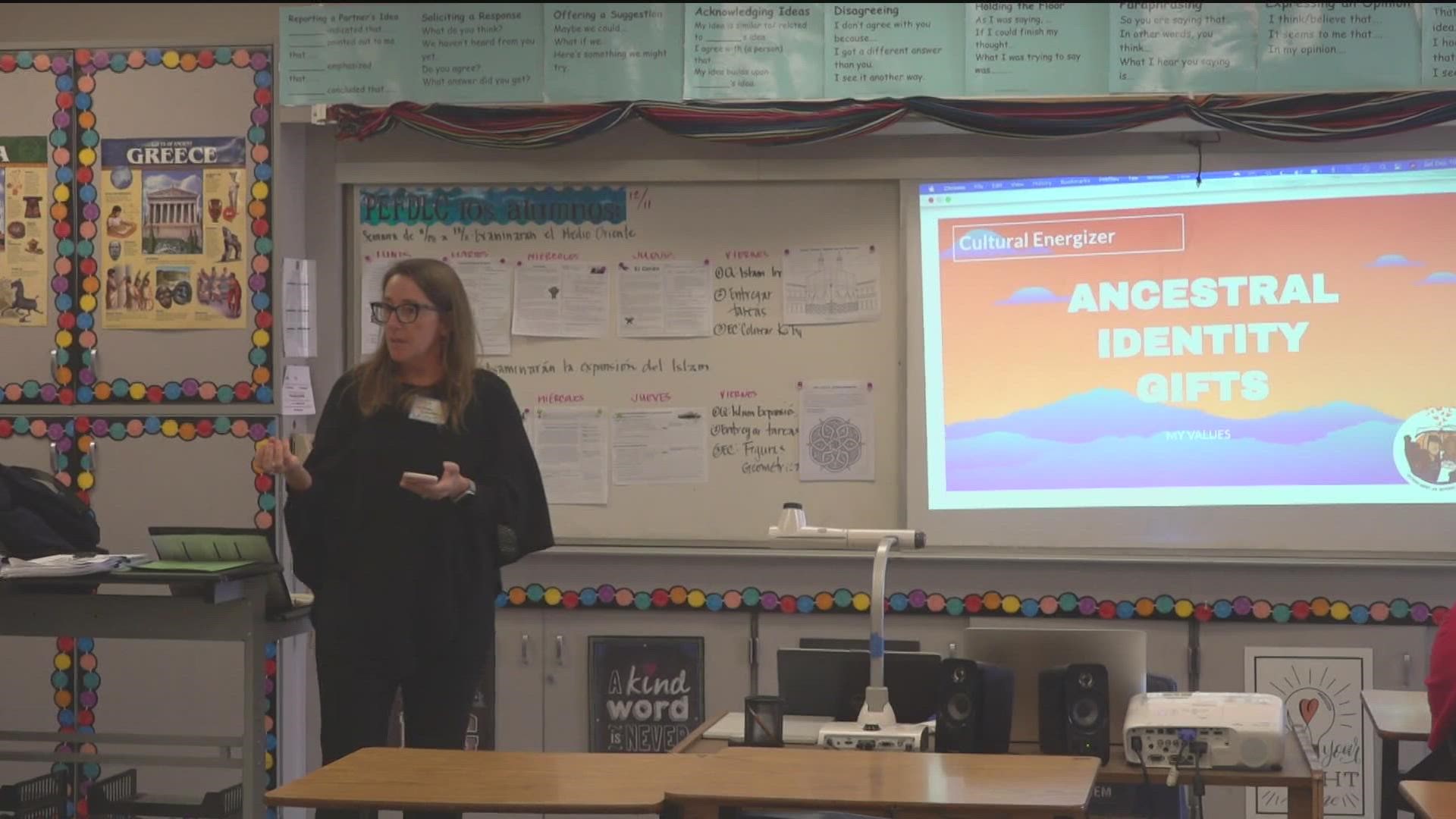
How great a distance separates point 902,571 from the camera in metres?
4.80

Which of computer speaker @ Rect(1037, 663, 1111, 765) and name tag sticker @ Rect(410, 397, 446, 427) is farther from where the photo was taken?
name tag sticker @ Rect(410, 397, 446, 427)

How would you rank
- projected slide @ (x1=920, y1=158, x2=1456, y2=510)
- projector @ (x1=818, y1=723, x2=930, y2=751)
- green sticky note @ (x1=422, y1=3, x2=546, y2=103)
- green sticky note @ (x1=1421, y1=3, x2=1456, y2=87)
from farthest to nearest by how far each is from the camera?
green sticky note @ (x1=422, y1=3, x2=546, y2=103) → projected slide @ (x1=920, y1=158, x2=1456, y2=510) → green sticky note @ (x1=1421, y1=3, x2=1456, y2=87) → projector @ (x1=818, y1=723, x2=930, y2=751)

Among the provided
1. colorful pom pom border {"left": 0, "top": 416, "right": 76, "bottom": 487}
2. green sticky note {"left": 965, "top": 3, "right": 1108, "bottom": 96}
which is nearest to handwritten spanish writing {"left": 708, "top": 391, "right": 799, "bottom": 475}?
green sticky note {"left": 965, "top": 3, "right": 1108, "bottom": 96}

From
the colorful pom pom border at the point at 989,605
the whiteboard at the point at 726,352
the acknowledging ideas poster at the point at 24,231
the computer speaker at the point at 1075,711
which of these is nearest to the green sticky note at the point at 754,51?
the whiteboard at the point at 726,352

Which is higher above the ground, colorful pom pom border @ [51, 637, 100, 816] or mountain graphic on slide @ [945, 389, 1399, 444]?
mountain graphic on slide @ [945, 389, 1399, 444]

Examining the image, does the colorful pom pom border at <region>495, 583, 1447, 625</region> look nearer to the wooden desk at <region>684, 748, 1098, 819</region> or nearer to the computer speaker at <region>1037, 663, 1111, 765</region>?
the computer speaker at <region>1037, 663, 1111, 765</region>

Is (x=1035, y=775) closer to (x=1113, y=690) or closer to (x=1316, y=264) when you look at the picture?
(x=1113, y=690)

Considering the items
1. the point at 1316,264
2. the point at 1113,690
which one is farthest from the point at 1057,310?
the point at 1113,690

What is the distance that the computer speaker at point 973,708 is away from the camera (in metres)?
3.04

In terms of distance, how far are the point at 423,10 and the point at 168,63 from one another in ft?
2.56

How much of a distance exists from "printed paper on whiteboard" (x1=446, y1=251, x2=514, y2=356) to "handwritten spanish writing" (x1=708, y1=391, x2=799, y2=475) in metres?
0.72

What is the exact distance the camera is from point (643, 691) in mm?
4871

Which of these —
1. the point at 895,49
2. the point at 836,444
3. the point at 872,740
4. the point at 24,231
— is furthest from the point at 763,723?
the point at 24,231

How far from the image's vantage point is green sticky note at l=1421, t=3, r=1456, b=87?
4.50 m
